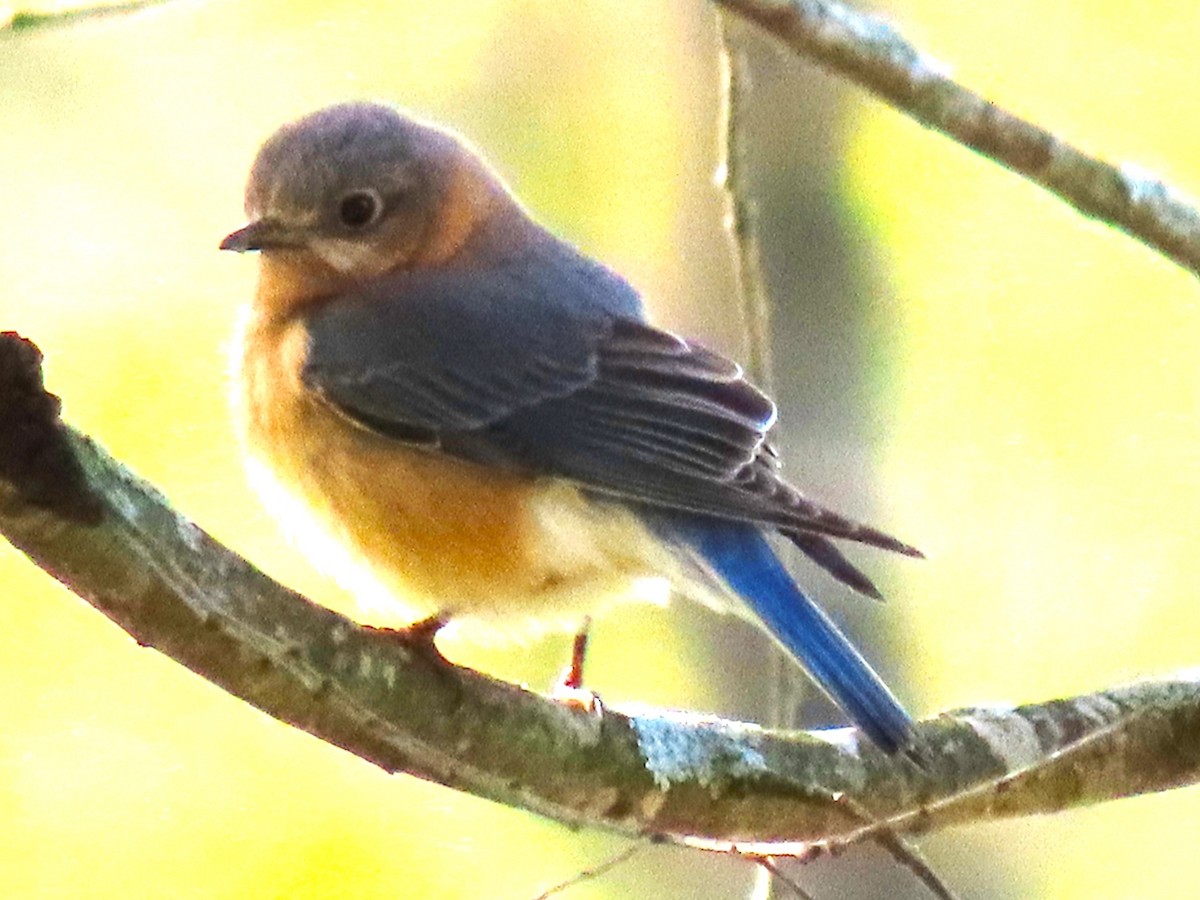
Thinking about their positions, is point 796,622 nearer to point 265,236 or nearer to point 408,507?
point 408,507

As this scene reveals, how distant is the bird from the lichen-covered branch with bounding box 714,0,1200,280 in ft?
2.17

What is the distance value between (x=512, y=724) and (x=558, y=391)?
0.94 meters

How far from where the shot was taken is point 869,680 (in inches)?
113

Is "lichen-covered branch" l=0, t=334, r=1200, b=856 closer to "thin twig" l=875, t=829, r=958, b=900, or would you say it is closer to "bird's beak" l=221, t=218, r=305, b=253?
"thin twig" l=875, t=829, r=958, b=900

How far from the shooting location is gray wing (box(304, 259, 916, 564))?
10.9 feet

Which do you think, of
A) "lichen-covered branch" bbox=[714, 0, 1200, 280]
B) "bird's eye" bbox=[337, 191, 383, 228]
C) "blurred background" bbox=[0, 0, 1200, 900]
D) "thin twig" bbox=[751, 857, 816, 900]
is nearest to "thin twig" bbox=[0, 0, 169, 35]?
"bird's eye" bbox=[337, 191, 383, 228]

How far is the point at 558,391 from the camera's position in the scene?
11.7ft

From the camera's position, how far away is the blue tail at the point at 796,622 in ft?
9.29

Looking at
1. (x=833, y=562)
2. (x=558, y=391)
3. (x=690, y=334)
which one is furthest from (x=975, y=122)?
(x=690, y=334)

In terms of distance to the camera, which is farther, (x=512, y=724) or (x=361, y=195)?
(x=361, y=195)

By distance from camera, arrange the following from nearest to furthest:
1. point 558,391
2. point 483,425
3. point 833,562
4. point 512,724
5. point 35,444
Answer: point 35,444 < point 512,724 < point 833,562 < point 483,425 < point 558,391

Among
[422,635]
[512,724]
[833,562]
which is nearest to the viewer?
[512,724]

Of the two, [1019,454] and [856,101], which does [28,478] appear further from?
[1019,454]

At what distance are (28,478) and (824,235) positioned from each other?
3544mm
